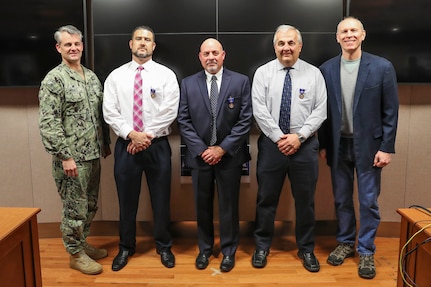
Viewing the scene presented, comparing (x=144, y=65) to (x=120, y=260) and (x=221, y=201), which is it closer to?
(x=221, y=201)

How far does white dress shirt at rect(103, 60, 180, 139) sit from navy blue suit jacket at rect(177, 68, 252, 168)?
0.09 metres

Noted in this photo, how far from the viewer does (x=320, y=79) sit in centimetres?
285

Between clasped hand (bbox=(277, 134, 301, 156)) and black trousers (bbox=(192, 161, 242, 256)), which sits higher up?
clasped hand (bbox=(277, 134, 301, 156))

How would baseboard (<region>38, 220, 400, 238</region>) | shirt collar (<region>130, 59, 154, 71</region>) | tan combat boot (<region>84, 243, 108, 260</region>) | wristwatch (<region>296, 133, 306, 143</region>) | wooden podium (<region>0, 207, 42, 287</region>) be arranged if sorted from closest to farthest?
wooden podium (<region>0, 207, 42, 287</region>) < wristwatch (<region>296, 133, 306, 143</region>) < shirt collar (<region>130, 59, 154, 71</region>) < tan combat boot (<region>84, 243, 108, 260</region>) < baseboard (<region>38, 220, 400, 238</region>)

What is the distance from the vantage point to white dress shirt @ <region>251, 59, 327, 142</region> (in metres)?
2.81

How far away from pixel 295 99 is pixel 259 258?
1.18m

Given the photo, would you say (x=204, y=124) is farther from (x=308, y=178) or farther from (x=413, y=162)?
(x=413, y=162)

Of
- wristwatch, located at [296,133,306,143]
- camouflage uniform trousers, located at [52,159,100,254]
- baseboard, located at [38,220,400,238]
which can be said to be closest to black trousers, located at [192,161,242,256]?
wristwatch, located at [296,133,306,143]

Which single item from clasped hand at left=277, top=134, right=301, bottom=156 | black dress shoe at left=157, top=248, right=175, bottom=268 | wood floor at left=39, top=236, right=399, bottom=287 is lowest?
wood floor at left=39, top=236, right=399, bottom=287

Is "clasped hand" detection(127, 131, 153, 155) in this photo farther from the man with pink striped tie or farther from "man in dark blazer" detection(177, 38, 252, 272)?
"man in dark blazer" detection(177, 38, 252, 272)

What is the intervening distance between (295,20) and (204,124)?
1146 mm

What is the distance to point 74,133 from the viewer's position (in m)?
2.79

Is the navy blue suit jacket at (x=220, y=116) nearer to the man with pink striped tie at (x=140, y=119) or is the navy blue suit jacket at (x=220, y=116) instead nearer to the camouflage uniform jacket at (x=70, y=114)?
the man with pink striped tie at (x=140, y=119)

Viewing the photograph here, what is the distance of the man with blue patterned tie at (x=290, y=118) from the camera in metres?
2.79
